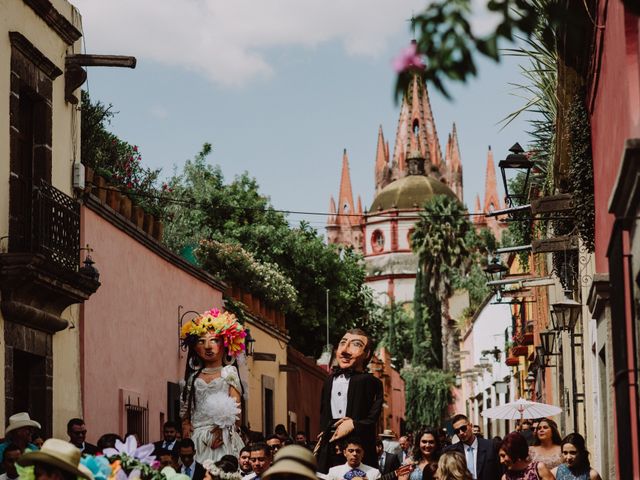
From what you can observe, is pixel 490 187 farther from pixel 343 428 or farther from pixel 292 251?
pixel 343 428

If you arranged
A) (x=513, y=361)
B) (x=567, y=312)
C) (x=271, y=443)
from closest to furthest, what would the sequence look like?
(x=271, y=443)
(x=567, y=312)
(x=513, y=361)

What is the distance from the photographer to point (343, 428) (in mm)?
12734

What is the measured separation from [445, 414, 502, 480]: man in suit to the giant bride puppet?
7.41ft

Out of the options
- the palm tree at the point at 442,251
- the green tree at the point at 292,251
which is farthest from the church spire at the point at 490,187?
the green tree at the point at 292,251

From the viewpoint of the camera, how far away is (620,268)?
33.6ft

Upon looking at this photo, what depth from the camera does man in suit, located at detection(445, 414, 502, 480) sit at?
14.7 metres

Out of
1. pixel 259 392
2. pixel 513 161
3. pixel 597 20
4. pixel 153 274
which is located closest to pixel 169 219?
pixel 259 392

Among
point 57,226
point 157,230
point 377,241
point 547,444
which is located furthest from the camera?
point 377,241

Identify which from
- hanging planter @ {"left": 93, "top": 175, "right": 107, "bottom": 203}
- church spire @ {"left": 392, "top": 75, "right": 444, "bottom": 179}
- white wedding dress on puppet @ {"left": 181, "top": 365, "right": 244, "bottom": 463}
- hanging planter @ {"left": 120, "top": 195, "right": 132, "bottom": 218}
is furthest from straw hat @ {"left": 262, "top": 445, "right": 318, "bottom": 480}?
church spire @ {"left": 392, "top": 75, "right": 444, "bottom": 179}

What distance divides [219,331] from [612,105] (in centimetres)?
554

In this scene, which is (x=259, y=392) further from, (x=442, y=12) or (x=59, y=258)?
(x=442, y=12)

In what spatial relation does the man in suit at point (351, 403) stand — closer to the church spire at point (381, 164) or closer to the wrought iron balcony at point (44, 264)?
the wrought iron balcony at point (44, 264)

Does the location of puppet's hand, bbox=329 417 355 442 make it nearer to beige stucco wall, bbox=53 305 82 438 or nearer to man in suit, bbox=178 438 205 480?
man in suit, bbox=178 438 205 480

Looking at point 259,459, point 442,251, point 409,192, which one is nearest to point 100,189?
point 259,459
